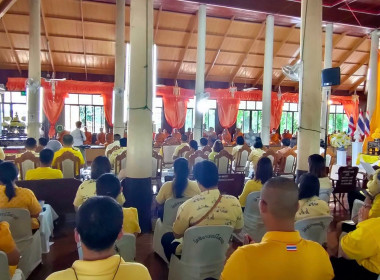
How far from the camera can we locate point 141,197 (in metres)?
4.60

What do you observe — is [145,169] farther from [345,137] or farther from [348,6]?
[348,6]

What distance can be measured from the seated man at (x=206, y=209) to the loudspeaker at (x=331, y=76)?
3.47m

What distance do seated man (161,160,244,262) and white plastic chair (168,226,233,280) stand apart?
6.3 inches

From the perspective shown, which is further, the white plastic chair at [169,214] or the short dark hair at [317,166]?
the short dark hair at [317,166]

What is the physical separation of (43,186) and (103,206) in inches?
139

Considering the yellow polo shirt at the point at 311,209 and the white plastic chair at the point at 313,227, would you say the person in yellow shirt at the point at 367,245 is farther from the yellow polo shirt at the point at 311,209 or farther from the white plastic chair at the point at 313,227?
the yellow polo shirt at the point at 311,209

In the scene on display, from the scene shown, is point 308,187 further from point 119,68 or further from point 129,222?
point 119,68

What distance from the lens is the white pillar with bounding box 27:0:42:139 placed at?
28.9 feet

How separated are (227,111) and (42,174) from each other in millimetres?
11657

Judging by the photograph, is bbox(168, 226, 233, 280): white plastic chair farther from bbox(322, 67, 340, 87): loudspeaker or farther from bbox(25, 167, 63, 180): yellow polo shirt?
bbox(322, 67, 340, 87): loudspeaker

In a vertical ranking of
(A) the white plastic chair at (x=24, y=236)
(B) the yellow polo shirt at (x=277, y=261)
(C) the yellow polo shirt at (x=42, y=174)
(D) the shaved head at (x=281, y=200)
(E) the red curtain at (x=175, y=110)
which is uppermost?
(E) the red curtain at (x=175, y=110)

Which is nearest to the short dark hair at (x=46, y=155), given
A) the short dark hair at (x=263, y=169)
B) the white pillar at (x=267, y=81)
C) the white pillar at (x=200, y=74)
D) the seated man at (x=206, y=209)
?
the seated man at (x=206, y=209)

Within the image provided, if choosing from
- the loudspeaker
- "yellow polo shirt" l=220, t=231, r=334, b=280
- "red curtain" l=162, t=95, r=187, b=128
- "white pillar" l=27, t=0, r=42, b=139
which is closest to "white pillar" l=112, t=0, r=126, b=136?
"white pillar" l=27, t=0, r=42, b=139

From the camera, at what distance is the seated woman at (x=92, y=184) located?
3.32 meters
